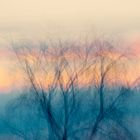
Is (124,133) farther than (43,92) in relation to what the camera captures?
No

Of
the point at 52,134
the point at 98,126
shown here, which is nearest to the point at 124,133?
the point at 98,126

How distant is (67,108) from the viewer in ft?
80.2

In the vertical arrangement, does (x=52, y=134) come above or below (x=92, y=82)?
below

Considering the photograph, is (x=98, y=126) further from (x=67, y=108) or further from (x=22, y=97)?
(x=22, y=97)

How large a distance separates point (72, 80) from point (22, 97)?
82.5 inches

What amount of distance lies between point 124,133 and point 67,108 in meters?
2.48

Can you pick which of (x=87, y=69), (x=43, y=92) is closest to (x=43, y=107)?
(x=43, y=92)

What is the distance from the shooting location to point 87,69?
2450cm

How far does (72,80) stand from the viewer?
24641 mm

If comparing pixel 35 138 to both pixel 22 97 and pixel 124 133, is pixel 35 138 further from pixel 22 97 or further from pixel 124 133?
pixel 124 133

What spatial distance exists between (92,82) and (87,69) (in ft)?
1.78

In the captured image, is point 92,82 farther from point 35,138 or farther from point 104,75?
point 35,138

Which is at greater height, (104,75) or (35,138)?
(104,75)

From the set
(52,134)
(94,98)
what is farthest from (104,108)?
(52,134)
